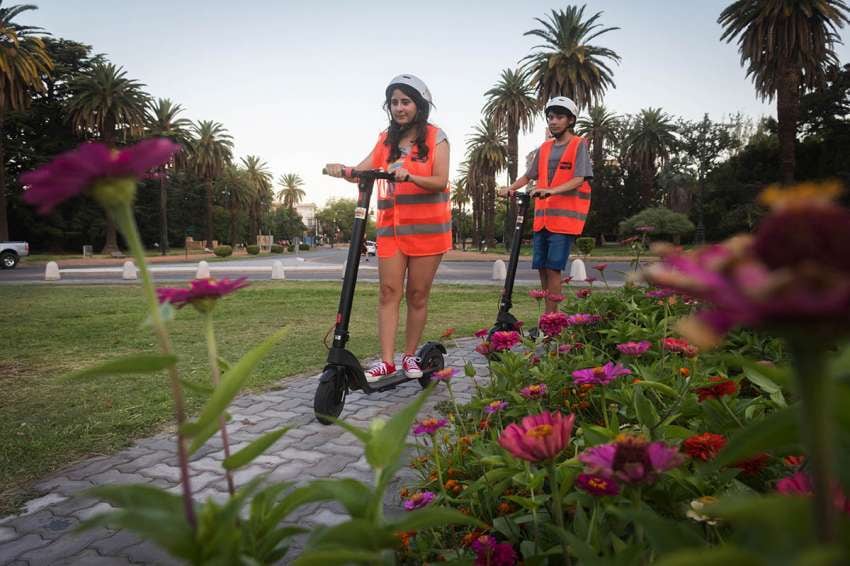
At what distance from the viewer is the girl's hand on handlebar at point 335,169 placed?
3660mm

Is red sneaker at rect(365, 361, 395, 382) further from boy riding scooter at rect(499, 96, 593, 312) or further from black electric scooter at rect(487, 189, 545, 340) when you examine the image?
boy riding scooter at rect(499, 96, 593, 312)

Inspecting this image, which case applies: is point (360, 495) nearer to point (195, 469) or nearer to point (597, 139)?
point (195, 469)

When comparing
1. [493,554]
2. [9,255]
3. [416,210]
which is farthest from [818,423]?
[9,255]

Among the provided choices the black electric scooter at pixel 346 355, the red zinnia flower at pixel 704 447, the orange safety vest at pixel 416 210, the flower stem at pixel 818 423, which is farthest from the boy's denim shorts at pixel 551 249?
the flower stem at pixel 818 423

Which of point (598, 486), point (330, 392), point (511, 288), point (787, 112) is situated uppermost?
point (787, 112)

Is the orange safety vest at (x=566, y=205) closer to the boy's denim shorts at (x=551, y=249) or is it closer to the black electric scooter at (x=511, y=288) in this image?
the boy's denim shorts at (x=551, y=249)

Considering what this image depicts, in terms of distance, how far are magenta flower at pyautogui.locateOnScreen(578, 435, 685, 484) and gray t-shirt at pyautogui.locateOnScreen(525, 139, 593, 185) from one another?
4.81 meters

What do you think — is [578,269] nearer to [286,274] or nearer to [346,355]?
[286,274]

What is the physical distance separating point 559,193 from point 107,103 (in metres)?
45.5

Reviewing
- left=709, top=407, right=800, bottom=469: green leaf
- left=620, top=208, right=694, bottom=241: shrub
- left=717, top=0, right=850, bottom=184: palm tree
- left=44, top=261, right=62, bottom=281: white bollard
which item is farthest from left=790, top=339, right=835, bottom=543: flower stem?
left=620, top=208, right=694, bottom=241: shrub

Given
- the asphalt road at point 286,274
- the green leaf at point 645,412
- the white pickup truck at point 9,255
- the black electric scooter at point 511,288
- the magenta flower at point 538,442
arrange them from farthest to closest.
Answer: the white pickup truck at point 9,255 < the asphalt road at point 286,274 < the black electric scooter at point 511,288 < the green leaf at point 645,412 < the magenta flower at point 538,442

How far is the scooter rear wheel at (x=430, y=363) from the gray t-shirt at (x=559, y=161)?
2.34 metres

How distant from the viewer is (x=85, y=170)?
685 mm

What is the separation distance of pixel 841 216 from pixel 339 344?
128 inches
